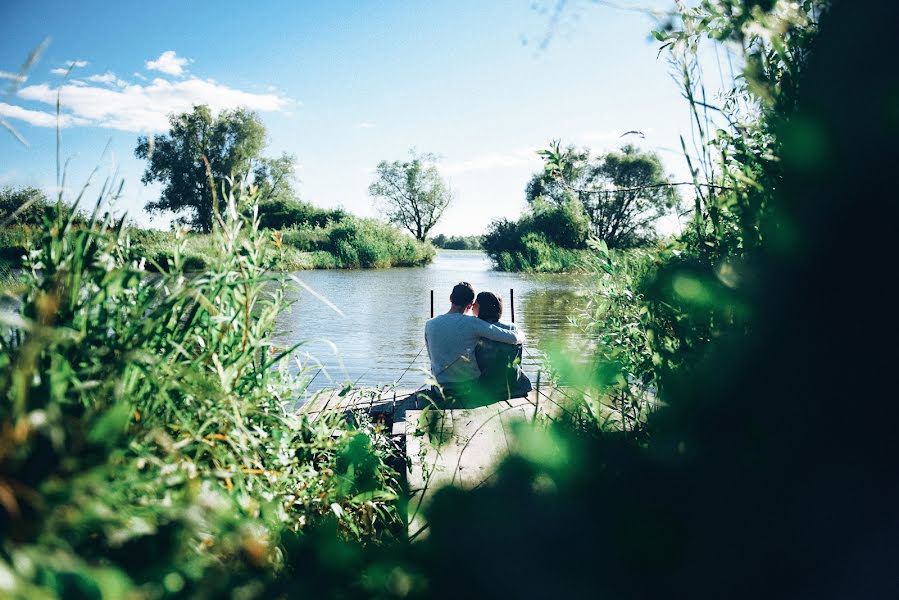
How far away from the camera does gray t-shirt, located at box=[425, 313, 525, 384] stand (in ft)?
15.9

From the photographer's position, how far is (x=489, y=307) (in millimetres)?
5133

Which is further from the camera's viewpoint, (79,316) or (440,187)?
(440,187)

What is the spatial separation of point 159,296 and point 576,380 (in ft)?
4.27

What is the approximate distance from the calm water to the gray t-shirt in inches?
24.0

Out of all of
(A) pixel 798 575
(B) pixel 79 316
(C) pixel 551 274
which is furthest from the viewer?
(C) pixel 551 274

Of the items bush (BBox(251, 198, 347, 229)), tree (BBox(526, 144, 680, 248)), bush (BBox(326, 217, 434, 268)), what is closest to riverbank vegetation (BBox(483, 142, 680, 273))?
tree (BBox(526, 144, 680, 248))

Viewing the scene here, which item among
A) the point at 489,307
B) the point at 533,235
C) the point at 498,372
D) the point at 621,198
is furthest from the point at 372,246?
the point at 498,372

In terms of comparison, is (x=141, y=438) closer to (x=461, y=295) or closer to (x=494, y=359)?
(x=494, y=359)

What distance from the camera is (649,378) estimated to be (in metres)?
2.76

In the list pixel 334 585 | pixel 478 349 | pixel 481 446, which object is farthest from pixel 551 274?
pixel 334 585

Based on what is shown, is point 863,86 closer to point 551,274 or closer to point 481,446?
point 481,446

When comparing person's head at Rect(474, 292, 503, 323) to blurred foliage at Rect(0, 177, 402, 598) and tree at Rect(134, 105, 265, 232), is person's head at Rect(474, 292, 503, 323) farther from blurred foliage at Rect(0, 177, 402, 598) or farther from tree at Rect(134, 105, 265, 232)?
tree at Rect(134, 105, 265, 232)

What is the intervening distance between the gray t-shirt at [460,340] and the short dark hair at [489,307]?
8.6 inches

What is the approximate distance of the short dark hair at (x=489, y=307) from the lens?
512 cm
